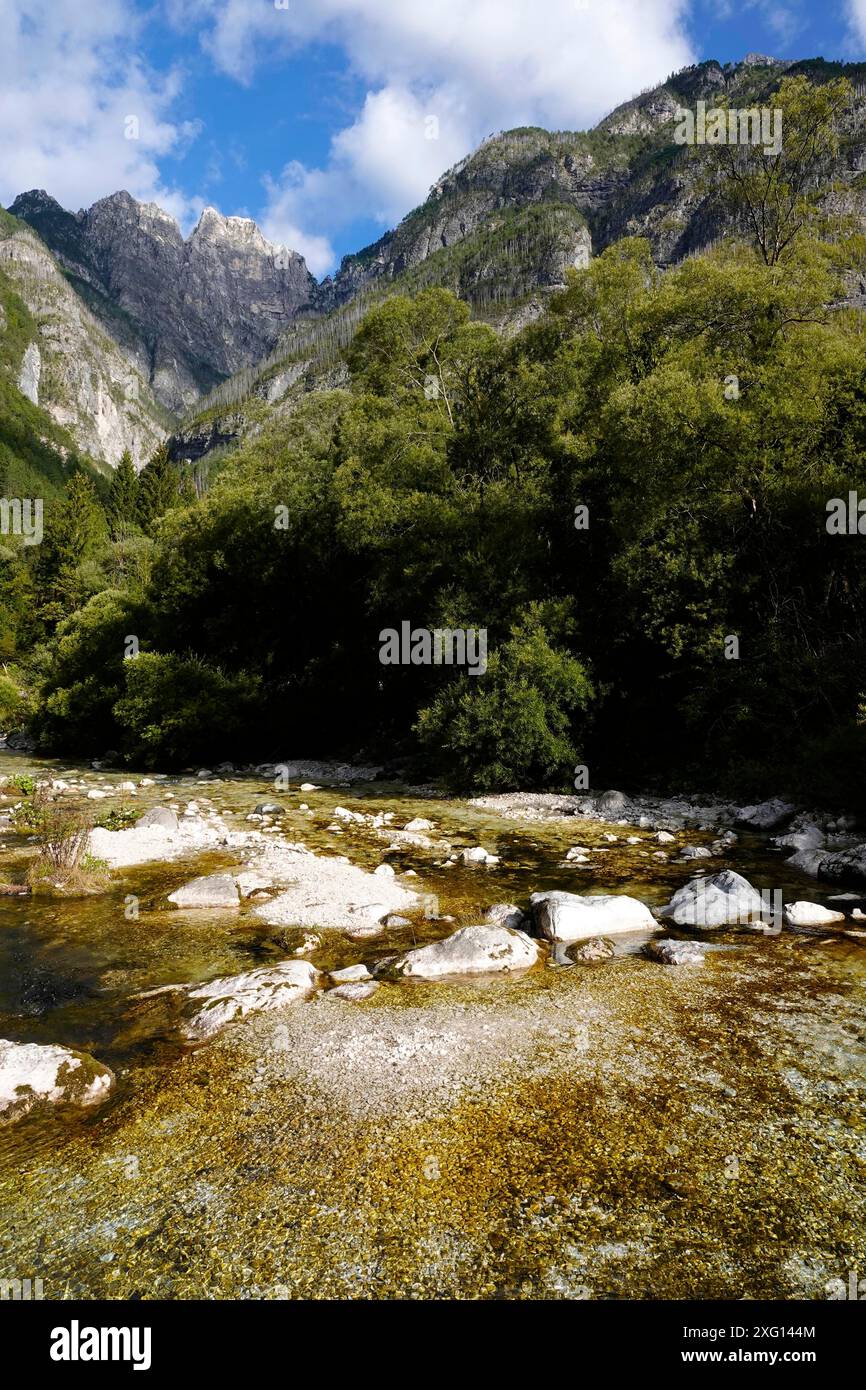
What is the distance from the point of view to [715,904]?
30.4ft

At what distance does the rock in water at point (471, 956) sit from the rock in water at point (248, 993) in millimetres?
1077

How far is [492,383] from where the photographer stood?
1049 inches

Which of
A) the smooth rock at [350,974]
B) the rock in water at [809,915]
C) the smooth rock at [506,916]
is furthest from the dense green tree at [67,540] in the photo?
the rock in water at [809,915]

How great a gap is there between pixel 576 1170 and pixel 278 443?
128ft

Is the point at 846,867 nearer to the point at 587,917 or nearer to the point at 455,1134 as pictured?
the point at 587,917

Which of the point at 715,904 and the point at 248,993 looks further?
the point at 715,904

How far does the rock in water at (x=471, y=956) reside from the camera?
766 cm

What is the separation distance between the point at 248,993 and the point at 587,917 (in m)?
4.25

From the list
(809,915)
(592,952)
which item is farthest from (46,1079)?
(809,915)

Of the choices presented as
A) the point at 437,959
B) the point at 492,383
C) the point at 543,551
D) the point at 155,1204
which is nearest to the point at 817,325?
the point at 543,551

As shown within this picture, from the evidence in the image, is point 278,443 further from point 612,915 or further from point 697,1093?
point 697,1093

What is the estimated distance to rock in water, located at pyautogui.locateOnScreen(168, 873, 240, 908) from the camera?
10.2 m

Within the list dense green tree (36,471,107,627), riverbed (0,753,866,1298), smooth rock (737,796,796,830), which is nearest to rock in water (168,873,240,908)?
riverbed (0,753,866,1298)

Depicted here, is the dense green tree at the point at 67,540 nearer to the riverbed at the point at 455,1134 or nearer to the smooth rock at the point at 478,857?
the smooth rock at the point at 478,857
